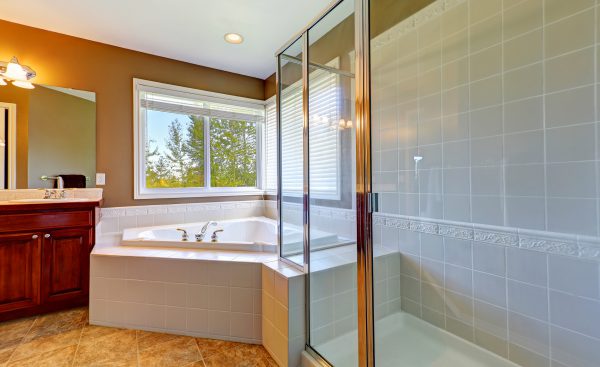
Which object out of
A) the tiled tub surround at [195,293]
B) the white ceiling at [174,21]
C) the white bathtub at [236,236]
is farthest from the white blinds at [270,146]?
the tiled tub surround at [195,293]

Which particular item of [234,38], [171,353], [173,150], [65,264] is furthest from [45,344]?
[234,38]

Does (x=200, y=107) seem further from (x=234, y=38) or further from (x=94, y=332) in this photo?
(x=94, y=332)

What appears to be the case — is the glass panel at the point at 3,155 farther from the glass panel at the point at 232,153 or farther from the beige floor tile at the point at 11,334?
the glass panel at the point at 232,153

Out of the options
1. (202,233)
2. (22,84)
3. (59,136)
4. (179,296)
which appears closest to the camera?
(179,296)

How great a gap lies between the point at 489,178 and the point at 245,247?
1612 mm

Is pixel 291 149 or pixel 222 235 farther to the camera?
pixel 222 235

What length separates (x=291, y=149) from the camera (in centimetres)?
200

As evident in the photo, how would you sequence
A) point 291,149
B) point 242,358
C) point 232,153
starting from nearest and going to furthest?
point 242,358, point 291,149, point 232,153

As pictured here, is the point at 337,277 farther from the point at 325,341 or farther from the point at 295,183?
the point at 295,183

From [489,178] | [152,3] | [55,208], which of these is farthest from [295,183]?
[55,208]

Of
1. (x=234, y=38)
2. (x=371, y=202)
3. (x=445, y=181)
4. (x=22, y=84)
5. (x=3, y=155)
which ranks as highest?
(x=234, y=38)

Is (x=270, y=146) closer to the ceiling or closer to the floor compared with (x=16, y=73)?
closer to the floor

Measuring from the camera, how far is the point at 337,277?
161cm

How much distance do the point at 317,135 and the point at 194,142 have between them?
1.77m
